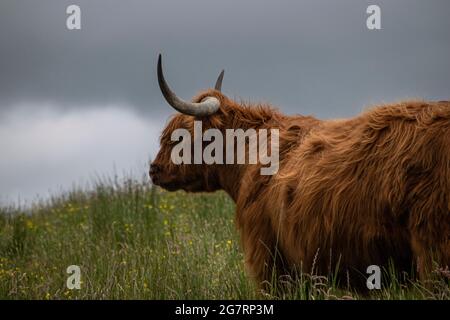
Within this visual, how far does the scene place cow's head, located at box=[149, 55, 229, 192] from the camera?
6.66 meters

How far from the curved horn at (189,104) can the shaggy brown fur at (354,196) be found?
1.77ft

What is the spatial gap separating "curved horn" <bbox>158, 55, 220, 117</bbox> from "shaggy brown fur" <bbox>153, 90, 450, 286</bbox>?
1.77 ft

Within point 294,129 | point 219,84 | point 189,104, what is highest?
point 219,84

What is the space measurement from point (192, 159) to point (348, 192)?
5.92 feet

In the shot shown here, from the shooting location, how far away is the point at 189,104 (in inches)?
256

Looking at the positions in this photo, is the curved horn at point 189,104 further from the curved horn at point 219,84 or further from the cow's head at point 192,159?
the curved horn at point 219,84

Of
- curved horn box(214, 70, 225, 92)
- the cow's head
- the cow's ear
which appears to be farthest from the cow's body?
curved horn box(214, 70, 225, 92)

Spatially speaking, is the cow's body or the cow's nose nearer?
the cow's body

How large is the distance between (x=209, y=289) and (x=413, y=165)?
188 cm

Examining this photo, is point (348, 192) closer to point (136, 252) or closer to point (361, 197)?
point (361, 197)

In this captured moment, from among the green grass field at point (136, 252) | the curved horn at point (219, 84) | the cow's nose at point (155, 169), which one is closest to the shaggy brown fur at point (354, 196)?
Answer: the green grass field at point (136, 252)

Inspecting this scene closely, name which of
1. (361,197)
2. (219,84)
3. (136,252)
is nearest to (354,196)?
(361,197)

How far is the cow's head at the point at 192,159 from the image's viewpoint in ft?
21.9

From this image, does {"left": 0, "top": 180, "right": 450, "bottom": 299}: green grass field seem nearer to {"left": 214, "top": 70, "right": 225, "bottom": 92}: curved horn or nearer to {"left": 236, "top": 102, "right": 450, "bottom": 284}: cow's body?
{"left": 236, "top": 102, "right": 450, "bottom": 284}: cow's body
